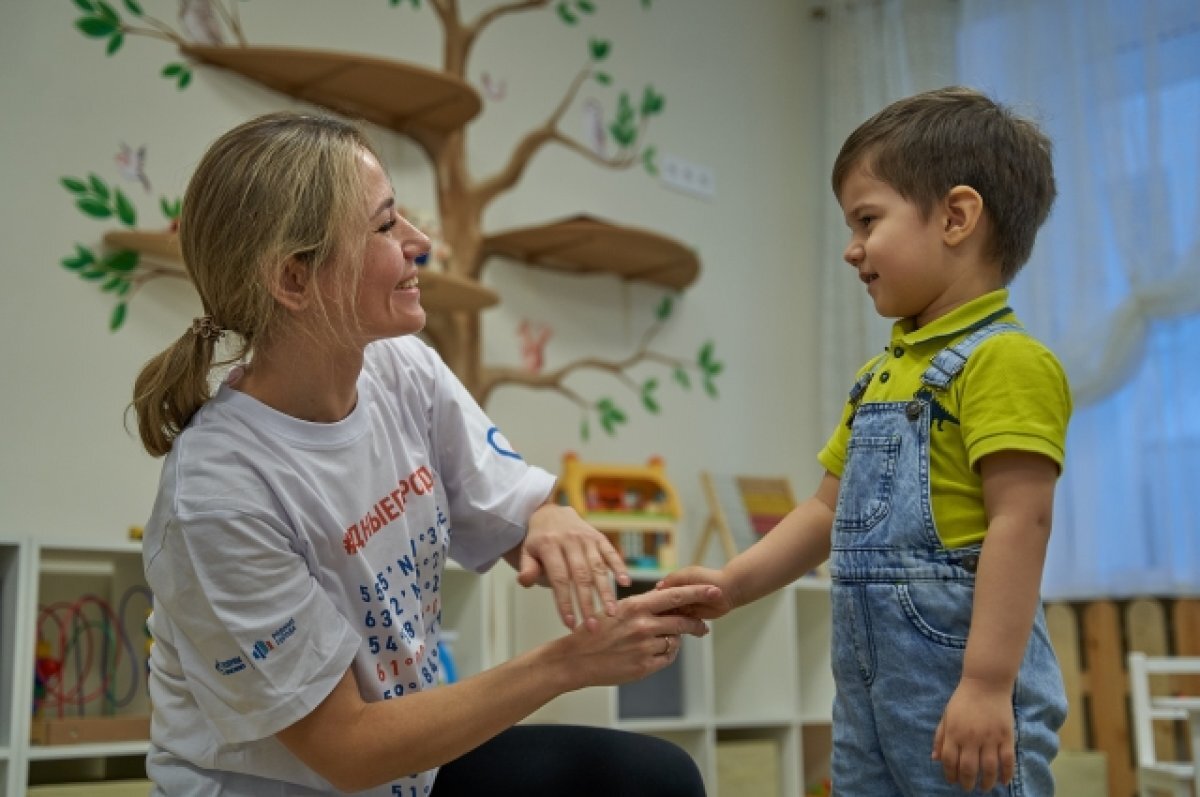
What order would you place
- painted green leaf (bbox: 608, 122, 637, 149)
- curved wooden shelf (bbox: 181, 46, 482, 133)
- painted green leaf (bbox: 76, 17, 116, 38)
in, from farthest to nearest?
painted green leaf (bbox: 608, 122, 637, 149) < curved wooden shelf (bbox: 181, 46, 482, 133) < painted green leaf (bbox: 76, 17, 116, 38)

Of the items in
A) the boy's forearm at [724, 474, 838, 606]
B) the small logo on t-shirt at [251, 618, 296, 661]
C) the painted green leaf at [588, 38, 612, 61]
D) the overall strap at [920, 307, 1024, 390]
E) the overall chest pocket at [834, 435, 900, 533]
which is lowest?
the small logo on t-shirt at [251, 618, 296, 661]

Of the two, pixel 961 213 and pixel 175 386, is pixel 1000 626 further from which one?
pixel 175 386

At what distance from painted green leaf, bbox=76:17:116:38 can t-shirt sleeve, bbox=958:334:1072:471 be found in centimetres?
217

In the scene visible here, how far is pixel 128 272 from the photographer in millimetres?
2676

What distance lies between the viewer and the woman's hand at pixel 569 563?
1374 mm

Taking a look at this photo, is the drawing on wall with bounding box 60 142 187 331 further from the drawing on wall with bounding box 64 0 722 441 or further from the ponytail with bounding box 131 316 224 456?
the ponytail with bounding box 131 316 224 456

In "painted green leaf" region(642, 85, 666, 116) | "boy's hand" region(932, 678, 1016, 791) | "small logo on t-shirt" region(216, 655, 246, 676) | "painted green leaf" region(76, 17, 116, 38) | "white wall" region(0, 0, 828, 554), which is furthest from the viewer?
"painted green leaf" region(642, 85, 666, 116)

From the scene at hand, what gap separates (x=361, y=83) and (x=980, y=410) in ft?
6.88

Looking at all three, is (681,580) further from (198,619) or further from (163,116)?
(163,116)

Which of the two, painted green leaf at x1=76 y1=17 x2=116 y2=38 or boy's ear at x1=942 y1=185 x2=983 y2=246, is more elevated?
painted green leaf at x1=76 y1=17 x2=116 y2=38

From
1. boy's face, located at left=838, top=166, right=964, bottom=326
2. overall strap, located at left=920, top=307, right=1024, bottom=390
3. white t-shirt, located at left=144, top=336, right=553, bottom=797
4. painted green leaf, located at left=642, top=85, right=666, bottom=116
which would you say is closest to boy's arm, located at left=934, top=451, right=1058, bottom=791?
overall strap, located at left=920, top=307, right=1024, bottom=390

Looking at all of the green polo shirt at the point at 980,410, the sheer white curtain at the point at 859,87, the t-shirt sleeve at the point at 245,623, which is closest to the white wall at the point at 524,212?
the sheer white curtain at the point at 859,87

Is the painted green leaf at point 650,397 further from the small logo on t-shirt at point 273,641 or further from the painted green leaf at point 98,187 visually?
the small logo on t-shirt at point 273,641

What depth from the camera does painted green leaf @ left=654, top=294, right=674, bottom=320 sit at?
3832 mm
